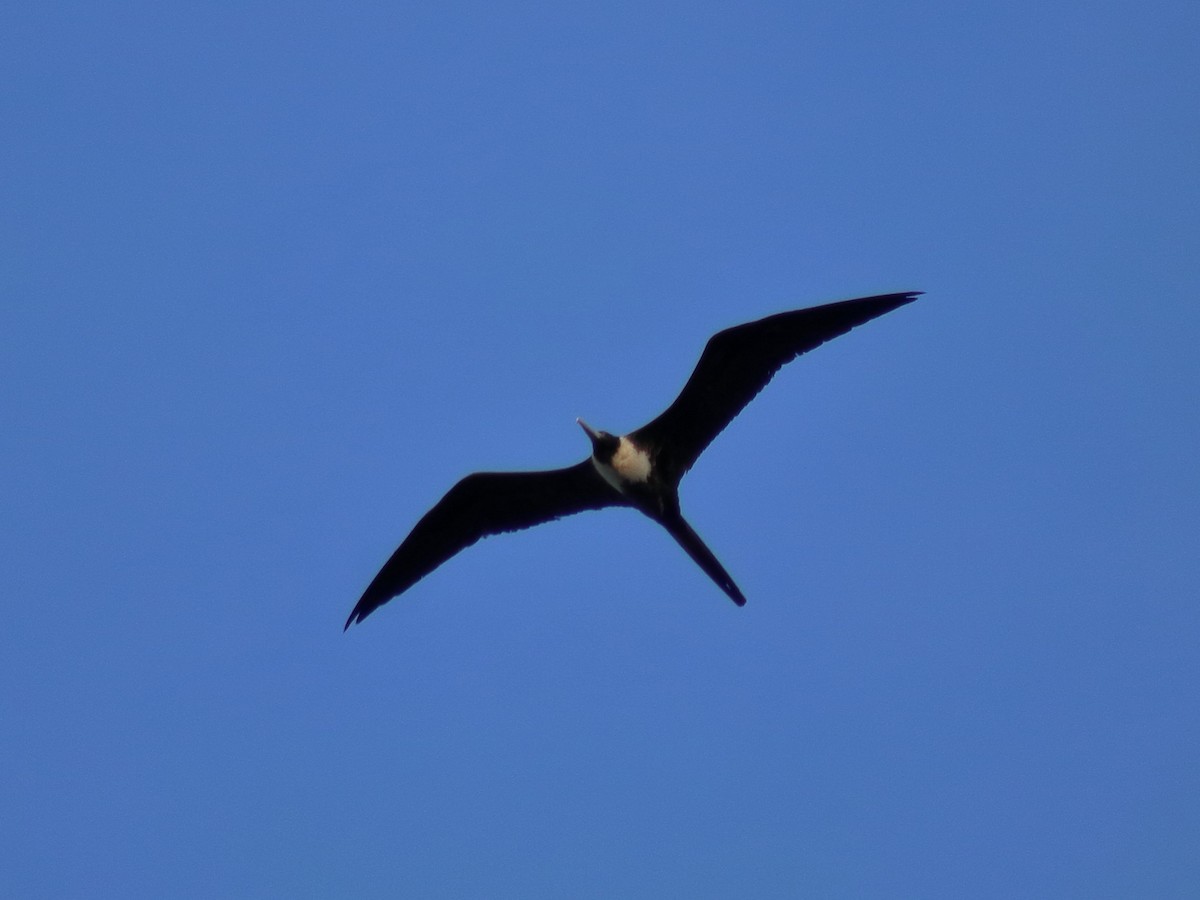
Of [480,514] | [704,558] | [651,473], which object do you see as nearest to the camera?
[704,558]

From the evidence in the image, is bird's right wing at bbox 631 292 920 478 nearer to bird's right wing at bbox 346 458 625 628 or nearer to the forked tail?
the forked tail

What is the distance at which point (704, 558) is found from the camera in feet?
35.1

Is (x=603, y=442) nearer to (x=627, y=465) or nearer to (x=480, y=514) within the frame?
(x=627, y=465)

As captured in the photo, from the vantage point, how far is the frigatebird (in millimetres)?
10461

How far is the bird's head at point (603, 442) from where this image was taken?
10.8m

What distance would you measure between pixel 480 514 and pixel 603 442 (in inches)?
47.7

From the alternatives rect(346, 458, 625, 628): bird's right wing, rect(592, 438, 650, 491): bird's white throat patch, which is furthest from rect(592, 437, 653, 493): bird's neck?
rect(346, 458, 625, 628): bird's right wing

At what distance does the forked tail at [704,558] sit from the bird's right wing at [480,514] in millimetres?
618

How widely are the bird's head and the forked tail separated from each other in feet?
2.08

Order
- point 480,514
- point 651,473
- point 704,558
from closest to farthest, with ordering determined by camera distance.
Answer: point 704,558 → point 651,473 → point 480,514

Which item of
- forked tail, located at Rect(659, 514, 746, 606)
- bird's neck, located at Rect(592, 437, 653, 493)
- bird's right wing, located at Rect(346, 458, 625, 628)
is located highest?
bird's right wing, located at Rect(346, 458, 625, 628)

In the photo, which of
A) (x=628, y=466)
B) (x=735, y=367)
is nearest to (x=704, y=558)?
(x=628, y=466)

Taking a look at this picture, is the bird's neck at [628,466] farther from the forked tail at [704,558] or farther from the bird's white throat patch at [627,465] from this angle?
the forked tail at [704,558]

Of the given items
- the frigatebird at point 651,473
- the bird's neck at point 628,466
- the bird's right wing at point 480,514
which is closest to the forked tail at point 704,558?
the frigatebird at point 651,473
